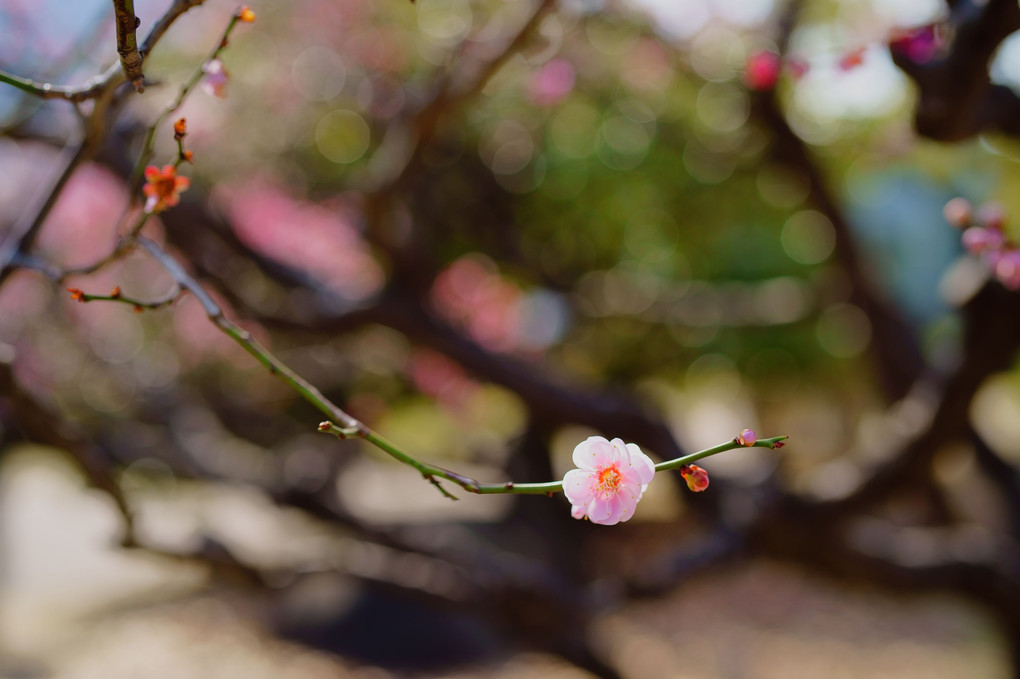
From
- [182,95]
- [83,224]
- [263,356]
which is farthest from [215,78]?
[83,224]

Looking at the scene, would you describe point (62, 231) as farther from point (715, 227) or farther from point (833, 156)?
point (833, 156)

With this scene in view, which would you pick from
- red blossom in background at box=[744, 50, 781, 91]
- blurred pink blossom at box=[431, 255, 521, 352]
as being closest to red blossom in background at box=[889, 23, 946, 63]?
red blossom in background at box=[744, 50, 781, 91]

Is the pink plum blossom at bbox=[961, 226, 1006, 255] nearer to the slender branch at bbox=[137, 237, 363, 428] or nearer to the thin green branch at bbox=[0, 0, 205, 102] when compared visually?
the slender branch at bbox=[137, 237, 363, 428]

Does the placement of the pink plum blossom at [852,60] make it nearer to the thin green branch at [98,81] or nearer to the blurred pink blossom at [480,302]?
the thin green branch at [98,81]

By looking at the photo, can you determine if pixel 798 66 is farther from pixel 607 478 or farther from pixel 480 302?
pixel 480 302

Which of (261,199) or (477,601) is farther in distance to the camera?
(261,199)

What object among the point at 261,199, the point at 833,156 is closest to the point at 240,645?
the point at 261,199
